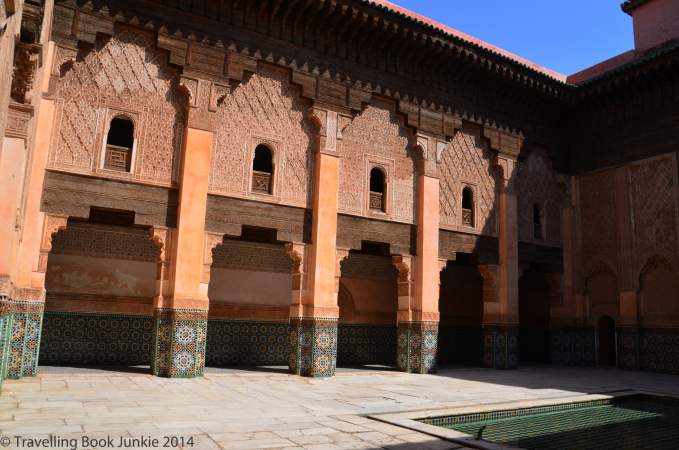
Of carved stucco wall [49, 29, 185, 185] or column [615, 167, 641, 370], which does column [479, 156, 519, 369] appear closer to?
column [615, 167, 641, 370]

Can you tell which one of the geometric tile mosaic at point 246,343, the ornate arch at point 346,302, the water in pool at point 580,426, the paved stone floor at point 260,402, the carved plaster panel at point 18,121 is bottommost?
the water in pool at point 580,426

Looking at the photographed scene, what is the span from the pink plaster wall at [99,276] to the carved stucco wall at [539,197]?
7601 millimetres

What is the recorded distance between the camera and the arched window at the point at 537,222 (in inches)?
465

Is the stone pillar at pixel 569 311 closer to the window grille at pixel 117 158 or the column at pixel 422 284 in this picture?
the column at pixel 422 284

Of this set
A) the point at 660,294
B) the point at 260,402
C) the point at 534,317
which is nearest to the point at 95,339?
the point at 260,402

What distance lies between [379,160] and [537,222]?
4433 mm

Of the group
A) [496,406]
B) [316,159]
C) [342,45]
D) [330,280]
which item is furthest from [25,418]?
[342,45]

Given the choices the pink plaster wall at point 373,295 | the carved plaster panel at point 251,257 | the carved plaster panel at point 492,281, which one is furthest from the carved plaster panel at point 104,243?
the carved plaster panel at point 492,281

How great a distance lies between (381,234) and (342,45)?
11.2 feet

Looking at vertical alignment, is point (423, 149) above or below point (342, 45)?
below

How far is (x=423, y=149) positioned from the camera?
10.2 m

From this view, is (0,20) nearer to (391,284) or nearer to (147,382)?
(147,382)

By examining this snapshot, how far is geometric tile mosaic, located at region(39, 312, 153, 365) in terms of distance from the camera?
8.62m

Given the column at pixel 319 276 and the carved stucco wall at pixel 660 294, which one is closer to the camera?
the column at pixel 319 276
